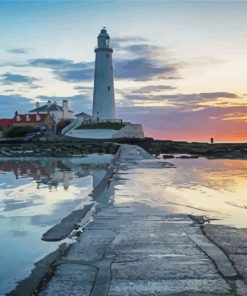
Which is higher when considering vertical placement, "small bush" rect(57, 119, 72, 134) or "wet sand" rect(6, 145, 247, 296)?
"small bush" rect(57, 119, 72, 134)

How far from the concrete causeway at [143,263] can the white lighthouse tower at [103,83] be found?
58.5m

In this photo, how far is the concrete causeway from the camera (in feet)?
13.5

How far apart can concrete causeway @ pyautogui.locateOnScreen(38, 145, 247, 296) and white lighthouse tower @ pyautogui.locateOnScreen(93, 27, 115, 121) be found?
5855 cm

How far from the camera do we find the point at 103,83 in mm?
65875

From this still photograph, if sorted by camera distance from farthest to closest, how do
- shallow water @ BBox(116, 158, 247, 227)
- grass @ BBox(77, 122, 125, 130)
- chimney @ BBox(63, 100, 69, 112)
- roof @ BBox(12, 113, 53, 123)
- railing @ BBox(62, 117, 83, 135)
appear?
1. chimney @ BBox(63, 100, 69, 112)
2. roof @ BBox(12, 113, 53, 123)
3. railing @ BBox(62, 117, 83, 135)
4. grass @ BBox(77, 122, 125, 130)
5. shallow water @ BBox(116, 158, 247, 227)

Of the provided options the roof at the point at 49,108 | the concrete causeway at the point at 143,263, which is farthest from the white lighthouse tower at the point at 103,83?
the concrete causeway at the point at 143,263

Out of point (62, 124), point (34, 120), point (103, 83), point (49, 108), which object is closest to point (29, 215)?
point (103, 83)

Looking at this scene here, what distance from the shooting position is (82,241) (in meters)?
6.11

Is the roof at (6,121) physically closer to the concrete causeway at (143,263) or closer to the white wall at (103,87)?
the white wall at (103,87)

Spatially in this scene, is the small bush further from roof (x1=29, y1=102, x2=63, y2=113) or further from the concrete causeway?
the concrete causeway

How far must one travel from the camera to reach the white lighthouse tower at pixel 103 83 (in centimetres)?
6581

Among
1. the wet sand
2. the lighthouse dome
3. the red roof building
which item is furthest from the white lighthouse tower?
the wet sand

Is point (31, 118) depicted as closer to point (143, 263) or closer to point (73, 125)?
point (73, 125)

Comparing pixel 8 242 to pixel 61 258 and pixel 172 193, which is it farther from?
pixel 172 193
